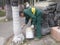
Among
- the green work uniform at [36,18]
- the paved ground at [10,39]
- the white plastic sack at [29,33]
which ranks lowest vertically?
the paved ground at [10,39]

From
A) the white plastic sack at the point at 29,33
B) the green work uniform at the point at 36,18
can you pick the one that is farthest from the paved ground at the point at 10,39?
the green work uniform at the point at 36,18

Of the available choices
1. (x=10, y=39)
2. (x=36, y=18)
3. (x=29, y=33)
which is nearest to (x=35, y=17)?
(x=36, y=18)

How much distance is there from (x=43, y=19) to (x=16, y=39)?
1586 millimetres

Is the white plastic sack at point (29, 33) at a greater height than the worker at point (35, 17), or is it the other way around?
the worker at point (35, 17)

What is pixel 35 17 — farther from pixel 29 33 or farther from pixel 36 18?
pixel 29 33

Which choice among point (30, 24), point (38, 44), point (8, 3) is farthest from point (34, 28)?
point (8, 3)

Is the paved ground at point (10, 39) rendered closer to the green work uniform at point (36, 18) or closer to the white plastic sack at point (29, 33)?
the white plastic sack at point (29, 33)

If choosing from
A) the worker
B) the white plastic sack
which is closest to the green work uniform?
the worker

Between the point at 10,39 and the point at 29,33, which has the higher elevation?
the point at 29,33

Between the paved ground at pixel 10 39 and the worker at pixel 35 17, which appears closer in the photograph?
the paved ground at pixel 10 39

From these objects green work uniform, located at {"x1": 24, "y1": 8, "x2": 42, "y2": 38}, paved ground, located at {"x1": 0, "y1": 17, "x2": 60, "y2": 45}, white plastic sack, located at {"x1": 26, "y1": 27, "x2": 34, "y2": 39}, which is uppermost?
green work uniform, located at {"x1": 24, "y1": 8, "x2": 42, "y2": 38}

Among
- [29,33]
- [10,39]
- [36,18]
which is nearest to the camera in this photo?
[29,33]

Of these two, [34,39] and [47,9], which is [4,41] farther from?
[47,9]

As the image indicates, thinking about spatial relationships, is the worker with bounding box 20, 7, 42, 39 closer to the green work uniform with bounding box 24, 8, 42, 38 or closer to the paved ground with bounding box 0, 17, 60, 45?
the green work uniform with bounding box 24, 8, 42, 38
